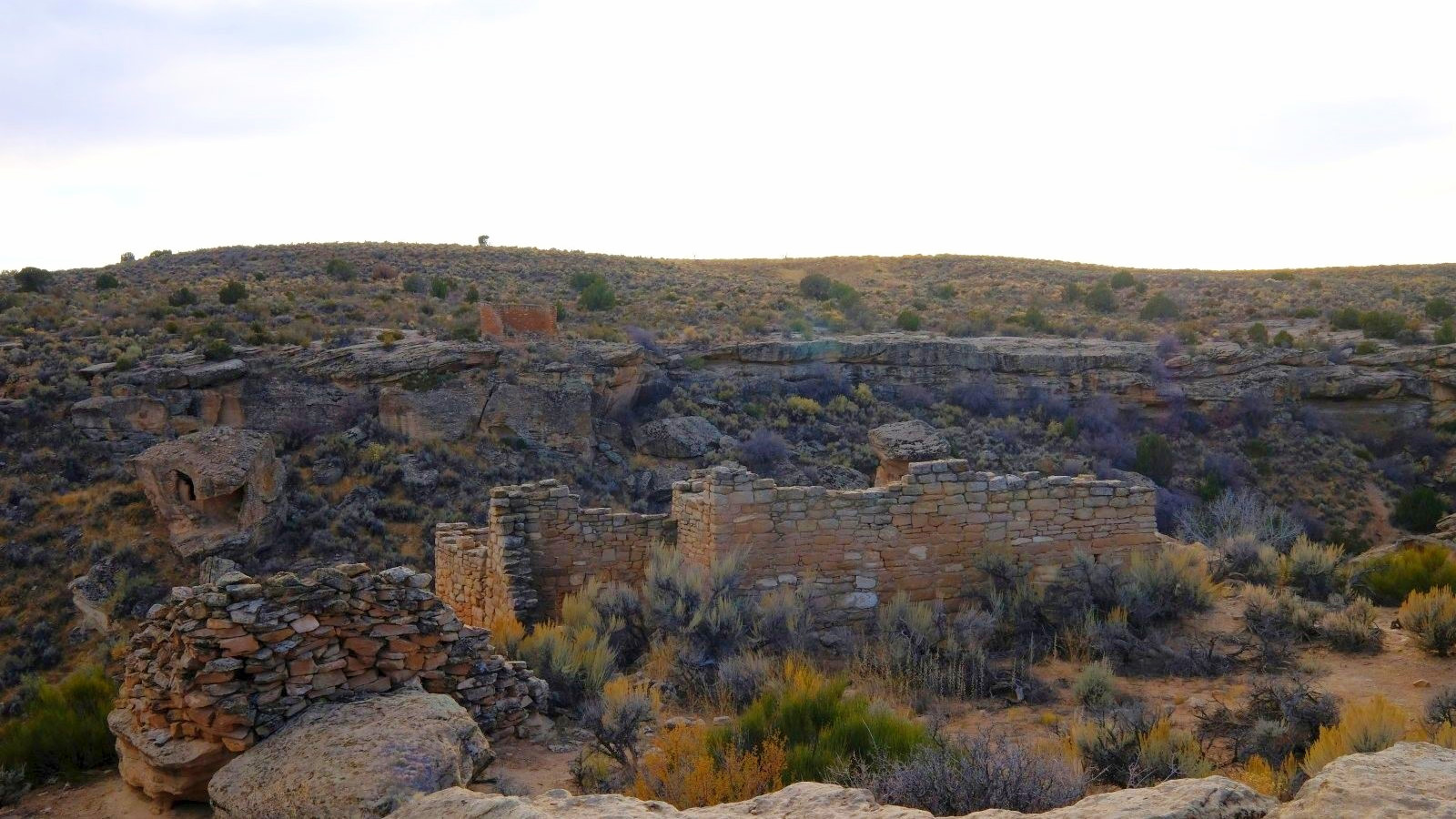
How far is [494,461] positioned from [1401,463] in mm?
24952

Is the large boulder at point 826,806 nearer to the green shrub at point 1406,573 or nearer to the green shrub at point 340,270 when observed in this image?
the green shrub at point 1406,573

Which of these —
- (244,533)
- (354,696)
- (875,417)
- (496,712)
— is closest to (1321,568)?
(496,712)

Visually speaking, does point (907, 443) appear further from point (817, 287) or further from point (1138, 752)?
point (1138, 752)

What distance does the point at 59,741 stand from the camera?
757 cm

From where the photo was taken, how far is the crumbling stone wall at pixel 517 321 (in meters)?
28.0

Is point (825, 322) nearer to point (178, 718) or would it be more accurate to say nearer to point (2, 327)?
point (2, 327)

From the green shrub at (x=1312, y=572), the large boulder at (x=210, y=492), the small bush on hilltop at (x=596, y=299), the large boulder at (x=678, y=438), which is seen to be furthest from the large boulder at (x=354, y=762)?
the small bush on hilltop at (x=596, y=299)

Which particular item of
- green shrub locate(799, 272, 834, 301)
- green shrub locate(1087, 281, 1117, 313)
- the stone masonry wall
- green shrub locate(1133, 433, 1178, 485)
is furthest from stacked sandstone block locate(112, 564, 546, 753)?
green shrub locate(1087, 281, 1117, 313)

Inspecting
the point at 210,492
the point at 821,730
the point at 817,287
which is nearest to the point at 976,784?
the point at 821,730

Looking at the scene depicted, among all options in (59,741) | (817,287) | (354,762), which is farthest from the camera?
(817,287)

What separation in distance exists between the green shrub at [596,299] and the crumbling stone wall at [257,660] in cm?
2857

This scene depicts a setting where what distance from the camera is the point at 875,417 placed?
28016mm

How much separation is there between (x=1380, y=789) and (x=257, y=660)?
6.34 meters

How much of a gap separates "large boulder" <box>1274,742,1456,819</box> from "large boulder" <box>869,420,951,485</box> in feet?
66.2
